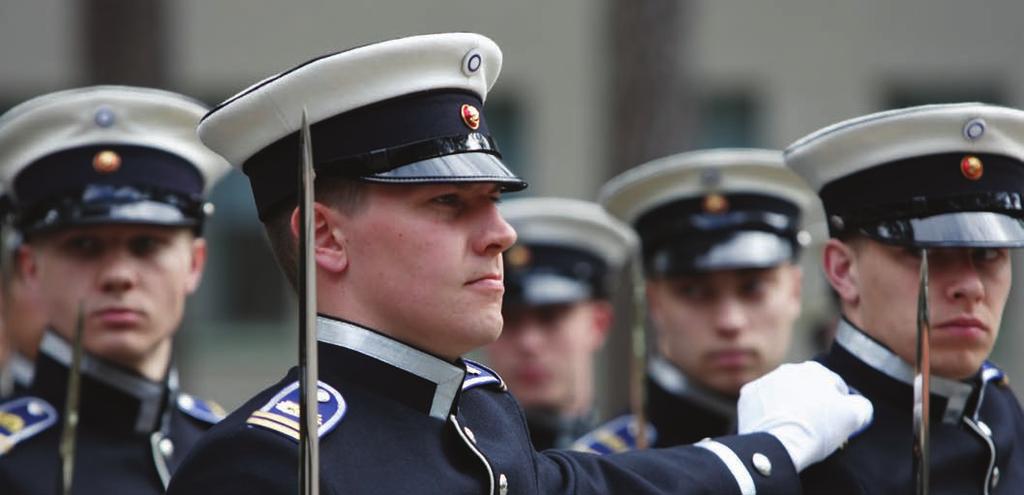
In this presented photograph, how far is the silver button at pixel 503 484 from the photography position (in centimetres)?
346

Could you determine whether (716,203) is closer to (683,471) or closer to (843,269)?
(843,269)

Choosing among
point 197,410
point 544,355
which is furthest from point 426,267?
point 544,355

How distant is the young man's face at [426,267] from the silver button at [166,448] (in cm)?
151

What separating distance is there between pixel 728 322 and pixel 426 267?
2.42 metres

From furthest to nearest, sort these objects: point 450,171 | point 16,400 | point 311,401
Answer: point 16,400, point 450,171, point 311,401

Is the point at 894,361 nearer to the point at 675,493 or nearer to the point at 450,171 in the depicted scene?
the point at 675,493

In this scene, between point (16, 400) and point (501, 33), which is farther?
point (501, 33)

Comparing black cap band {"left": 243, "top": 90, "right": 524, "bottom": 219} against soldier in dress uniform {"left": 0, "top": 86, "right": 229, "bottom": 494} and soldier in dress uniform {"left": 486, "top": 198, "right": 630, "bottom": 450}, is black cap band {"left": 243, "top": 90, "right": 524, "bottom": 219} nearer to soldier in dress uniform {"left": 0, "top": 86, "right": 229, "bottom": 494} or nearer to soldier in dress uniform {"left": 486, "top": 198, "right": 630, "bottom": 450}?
soldier in dress uniform {"left": 0, "top": 86, "right": 229, "bottom": 494}

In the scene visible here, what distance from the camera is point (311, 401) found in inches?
127

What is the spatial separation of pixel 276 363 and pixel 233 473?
482 inches

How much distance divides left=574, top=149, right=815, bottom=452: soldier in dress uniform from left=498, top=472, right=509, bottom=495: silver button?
90.7 inches

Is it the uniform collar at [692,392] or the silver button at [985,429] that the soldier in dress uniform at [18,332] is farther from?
the silver button at [985,429]

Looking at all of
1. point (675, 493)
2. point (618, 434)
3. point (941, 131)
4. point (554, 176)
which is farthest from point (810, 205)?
point (554, 176)

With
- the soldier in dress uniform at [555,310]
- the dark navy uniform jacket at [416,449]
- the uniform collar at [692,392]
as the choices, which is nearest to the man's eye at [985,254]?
the dark navy uniform jacket at [416,449]
